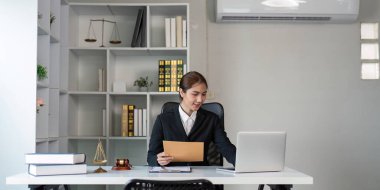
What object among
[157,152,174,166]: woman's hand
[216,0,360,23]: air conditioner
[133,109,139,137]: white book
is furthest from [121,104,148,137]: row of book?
[157,152,174,166]: woman's hand

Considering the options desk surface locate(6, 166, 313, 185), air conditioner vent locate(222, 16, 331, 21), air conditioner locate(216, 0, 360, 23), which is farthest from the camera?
air conditioner vent locate(222, 16, 331, 21)

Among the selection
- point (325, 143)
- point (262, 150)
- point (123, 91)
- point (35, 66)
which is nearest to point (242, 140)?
point (262, 150)

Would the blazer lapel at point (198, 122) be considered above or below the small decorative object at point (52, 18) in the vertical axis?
below

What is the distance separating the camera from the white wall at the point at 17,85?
3410 millimetres

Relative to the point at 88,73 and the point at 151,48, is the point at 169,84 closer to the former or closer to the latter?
the point at 151,48

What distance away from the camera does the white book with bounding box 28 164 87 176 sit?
2.38 m

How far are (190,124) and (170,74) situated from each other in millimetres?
1417

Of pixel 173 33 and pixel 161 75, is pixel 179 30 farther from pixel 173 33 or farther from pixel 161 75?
pixel 161 75

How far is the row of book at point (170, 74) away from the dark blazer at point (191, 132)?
131cm

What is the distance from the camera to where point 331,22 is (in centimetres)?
480

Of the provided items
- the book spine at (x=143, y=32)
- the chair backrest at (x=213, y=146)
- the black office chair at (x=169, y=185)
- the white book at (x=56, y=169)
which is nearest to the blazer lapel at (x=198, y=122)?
the chair backrest at (x=213, y=146)

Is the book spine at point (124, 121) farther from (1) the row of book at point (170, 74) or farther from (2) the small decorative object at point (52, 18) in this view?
(2) the small decorative object at point (52, 18)

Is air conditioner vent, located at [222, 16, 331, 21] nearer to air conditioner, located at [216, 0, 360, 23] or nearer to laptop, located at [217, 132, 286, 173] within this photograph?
air conditioner, located at [216, 0, 360, 23]

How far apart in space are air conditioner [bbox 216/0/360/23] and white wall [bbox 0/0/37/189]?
1759mm
